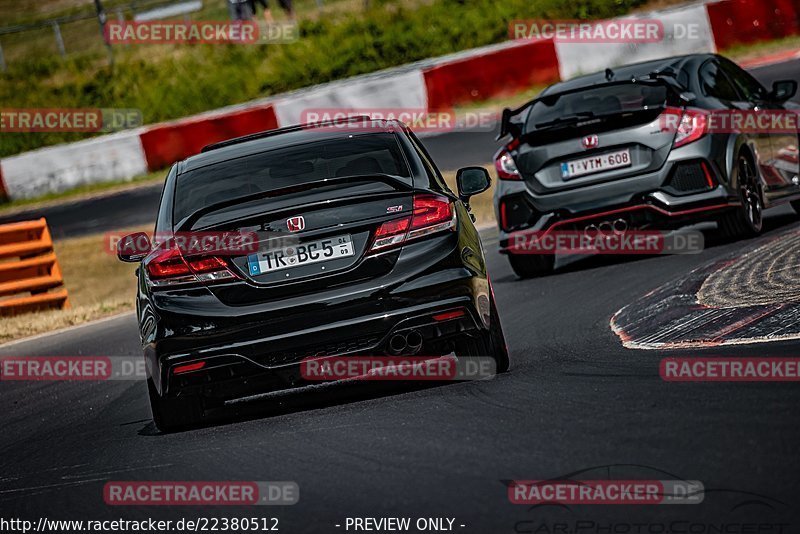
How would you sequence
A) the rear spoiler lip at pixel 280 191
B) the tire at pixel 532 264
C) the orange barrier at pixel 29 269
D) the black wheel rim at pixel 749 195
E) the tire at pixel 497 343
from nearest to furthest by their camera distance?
the rear spoiler lip at pixel 280 191 < the tire at pixel 497 343 < the black wheel rim at pixel 749 195 < the tire at pixel 532 264 < the orange barrier at pixel 29 269

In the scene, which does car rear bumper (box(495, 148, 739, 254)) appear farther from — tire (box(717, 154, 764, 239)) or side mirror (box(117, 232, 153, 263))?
side mirror (box(117, 232, 153, 263))

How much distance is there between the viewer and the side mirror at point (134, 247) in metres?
7.27

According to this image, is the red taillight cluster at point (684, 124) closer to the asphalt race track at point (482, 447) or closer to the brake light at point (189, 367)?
the asphalt race track at point (482, 447)

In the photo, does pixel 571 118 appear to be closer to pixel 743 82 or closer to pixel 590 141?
pixel 590 141

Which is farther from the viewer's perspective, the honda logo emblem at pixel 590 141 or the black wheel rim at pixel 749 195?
the black wheel rim at pixel 749 195

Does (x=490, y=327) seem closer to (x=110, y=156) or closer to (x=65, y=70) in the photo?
(x=110, y=156)

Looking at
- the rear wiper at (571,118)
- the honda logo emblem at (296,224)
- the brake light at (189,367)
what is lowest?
the brake light at (189,367)

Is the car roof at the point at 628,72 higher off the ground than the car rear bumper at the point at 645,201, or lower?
higher

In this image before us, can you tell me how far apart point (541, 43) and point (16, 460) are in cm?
2005

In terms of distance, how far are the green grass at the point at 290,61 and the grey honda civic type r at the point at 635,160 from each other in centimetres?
1970

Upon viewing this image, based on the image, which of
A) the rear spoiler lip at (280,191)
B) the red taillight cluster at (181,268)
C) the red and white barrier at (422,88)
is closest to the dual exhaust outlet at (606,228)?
the rear spoiler lip at (280,191)

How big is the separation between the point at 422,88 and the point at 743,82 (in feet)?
45.1

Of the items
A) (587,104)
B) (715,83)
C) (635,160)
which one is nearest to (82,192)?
(587,104)

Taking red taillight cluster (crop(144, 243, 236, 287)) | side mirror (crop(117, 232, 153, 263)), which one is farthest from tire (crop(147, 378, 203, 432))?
side mirror (crop(117, 232, 153, 263))
